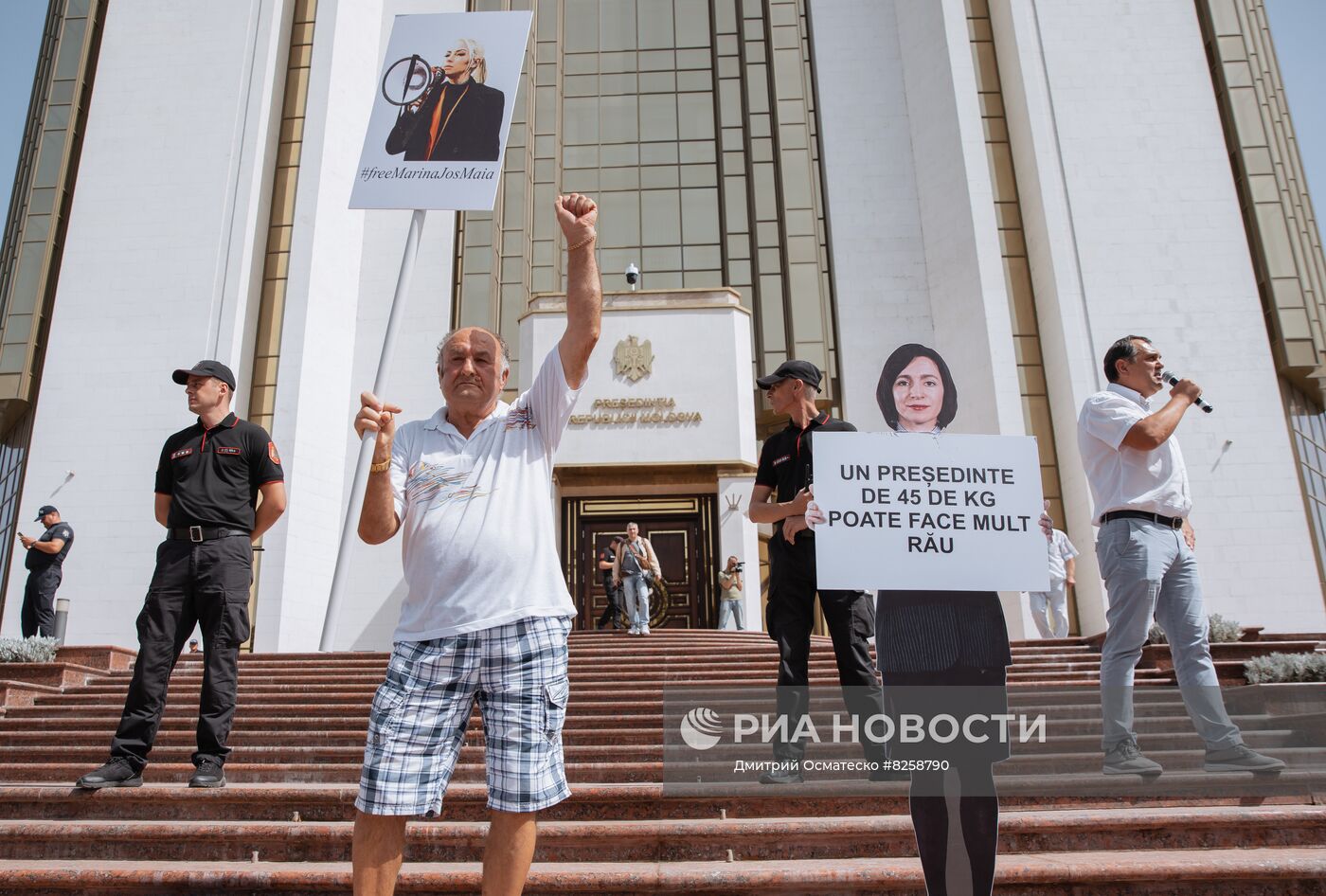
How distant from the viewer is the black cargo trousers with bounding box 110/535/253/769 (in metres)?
4.16

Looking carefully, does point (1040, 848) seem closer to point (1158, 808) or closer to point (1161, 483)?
point (1158, 808)

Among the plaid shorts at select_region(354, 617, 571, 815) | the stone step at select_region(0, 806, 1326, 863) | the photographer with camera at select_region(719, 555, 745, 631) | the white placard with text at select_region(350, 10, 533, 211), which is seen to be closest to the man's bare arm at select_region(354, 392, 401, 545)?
the plaid shorts at select_region(354, 617, 571, 815)

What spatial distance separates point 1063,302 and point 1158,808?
1400 cm

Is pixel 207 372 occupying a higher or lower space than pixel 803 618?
higher

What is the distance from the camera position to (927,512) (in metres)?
→ 2.81

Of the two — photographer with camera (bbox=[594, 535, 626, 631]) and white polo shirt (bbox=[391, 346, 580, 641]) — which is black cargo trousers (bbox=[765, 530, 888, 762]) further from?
photographer with camera (bbox=[594, 535, 626, 631])

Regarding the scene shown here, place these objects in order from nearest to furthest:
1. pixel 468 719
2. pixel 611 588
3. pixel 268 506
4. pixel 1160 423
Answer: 1. pixel 468 719
2. pixel 1160 423
3. pixel 268 506
4. pixel 611 588

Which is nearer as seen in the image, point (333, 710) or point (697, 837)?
point (697, 837)

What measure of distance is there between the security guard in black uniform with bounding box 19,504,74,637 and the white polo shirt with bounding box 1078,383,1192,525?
9741 mm

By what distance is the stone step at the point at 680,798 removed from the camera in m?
3.79

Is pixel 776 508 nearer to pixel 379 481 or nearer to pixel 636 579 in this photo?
pixel 379 481

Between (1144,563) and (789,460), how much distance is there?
162 centimetres

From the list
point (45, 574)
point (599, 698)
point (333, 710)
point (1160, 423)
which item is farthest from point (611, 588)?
point (1160, 423)

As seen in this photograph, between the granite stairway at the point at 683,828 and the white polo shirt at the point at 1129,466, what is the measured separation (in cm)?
117
